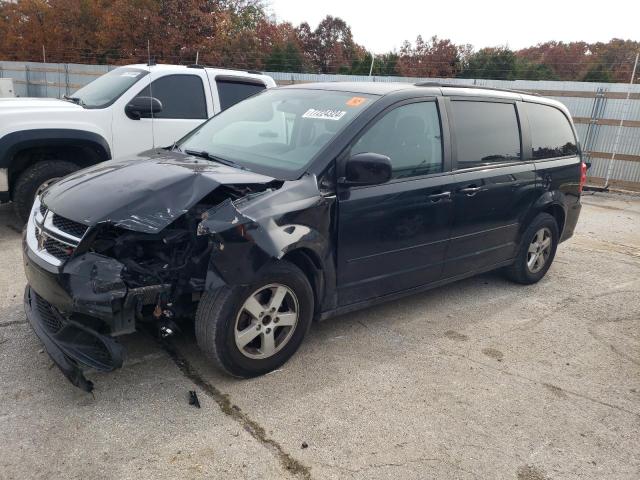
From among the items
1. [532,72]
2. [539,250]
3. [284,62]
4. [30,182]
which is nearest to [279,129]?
[539,250]

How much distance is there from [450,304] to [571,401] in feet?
5.11

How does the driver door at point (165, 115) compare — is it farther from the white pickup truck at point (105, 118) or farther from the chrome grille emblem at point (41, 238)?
the chrome grille emblem at point (41, 238)

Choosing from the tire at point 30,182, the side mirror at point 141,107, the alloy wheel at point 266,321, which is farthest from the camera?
the side mirror at point 141,107

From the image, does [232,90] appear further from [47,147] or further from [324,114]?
[324,114]

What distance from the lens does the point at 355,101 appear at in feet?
12.8

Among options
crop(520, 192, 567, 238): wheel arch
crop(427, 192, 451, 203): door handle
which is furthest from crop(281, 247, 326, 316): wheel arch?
crop(520, 192, 567, 238): wheel arch

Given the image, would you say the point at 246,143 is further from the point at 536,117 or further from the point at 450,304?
the point at 536,117

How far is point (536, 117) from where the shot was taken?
5188mm

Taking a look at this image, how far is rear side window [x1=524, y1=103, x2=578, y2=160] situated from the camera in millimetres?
5121

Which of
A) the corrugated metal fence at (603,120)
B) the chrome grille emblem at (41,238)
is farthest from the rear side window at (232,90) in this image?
the corrugated metal fence at (603,120)

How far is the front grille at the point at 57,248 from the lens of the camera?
299 centimetres

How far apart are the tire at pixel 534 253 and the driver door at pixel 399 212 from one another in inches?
52.7

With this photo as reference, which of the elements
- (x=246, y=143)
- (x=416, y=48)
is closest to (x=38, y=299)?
(x=246, y=143)

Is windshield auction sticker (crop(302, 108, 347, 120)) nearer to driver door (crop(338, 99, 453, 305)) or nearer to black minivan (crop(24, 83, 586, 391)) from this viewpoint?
black minivan (crop(24, 83, 586, 391))
